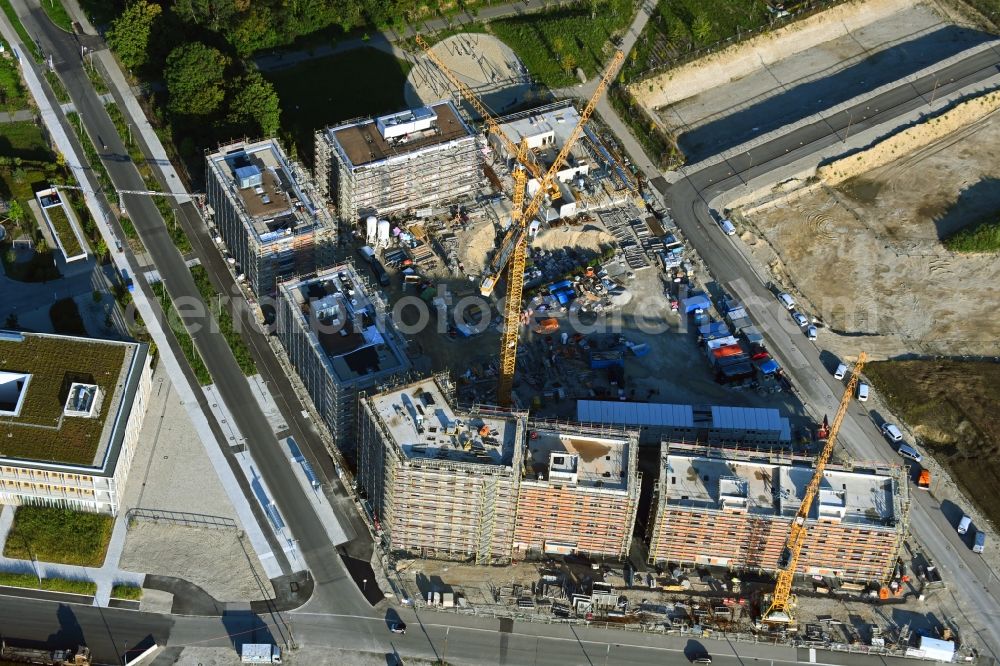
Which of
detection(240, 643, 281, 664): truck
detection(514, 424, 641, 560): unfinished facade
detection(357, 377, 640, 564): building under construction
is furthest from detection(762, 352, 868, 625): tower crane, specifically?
detection(240, 643, 281, 664): truck

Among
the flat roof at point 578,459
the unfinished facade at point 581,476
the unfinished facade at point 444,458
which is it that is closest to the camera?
the unfinished facade at point 444,458

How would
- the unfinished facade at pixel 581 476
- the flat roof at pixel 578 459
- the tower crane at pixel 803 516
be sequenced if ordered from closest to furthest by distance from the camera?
the tower crane at pixel 803 516, the unfinished facade at pixel 581 476, the flat roof at pixel 578 459

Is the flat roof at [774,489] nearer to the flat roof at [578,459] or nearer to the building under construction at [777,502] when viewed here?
the building under construction at [777,502]

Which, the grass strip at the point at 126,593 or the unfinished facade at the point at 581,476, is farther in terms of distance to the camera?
the grass strip at the point at 126,593

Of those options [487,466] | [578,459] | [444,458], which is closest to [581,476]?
[578,459]

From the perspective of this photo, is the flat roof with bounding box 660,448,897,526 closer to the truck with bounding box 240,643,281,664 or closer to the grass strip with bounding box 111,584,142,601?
the truck with bounding box 240,643,281,664

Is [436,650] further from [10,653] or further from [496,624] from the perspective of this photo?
[10,653]

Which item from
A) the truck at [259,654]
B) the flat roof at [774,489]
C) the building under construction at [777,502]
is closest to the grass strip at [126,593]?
the truck at [259,654]

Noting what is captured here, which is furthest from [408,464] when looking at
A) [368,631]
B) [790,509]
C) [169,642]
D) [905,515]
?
[905,515]
